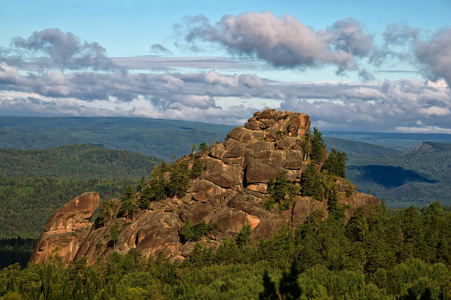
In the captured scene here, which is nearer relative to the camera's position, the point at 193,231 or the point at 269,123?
the point at 193,231

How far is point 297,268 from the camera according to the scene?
347 ft

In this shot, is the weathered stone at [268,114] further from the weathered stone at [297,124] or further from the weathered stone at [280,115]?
the weathered stone at [297,124]

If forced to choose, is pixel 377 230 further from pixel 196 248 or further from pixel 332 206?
pixel 196 248

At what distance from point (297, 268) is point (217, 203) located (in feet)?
121

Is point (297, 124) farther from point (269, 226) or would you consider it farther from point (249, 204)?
point (269, 226)

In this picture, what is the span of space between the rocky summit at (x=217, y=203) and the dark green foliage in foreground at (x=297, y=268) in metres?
4.33

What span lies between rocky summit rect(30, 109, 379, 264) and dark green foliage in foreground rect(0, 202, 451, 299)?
4334 millimetres

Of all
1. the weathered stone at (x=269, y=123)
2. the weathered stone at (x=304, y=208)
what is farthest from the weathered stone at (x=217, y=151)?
the weathered stone at (x=304, y=208)

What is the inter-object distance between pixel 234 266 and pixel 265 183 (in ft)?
104

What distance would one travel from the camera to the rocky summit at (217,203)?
423 feet

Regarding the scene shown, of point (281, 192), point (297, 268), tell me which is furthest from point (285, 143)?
point (297, 268)

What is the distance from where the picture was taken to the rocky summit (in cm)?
12888

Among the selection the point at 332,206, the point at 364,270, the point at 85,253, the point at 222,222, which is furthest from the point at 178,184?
the point at 364,270

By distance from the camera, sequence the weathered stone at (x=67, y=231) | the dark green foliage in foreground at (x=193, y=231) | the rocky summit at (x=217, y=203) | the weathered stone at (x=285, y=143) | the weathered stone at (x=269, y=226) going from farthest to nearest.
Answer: the weathered stone at (x=285, y=143)
the weathered stone at (x=67, y=231)
the rocky summit at (x=217, y=203)
the weathered stone at (x=269, y=226)
the dark green foliage in foreground at (x=193, y=231)
